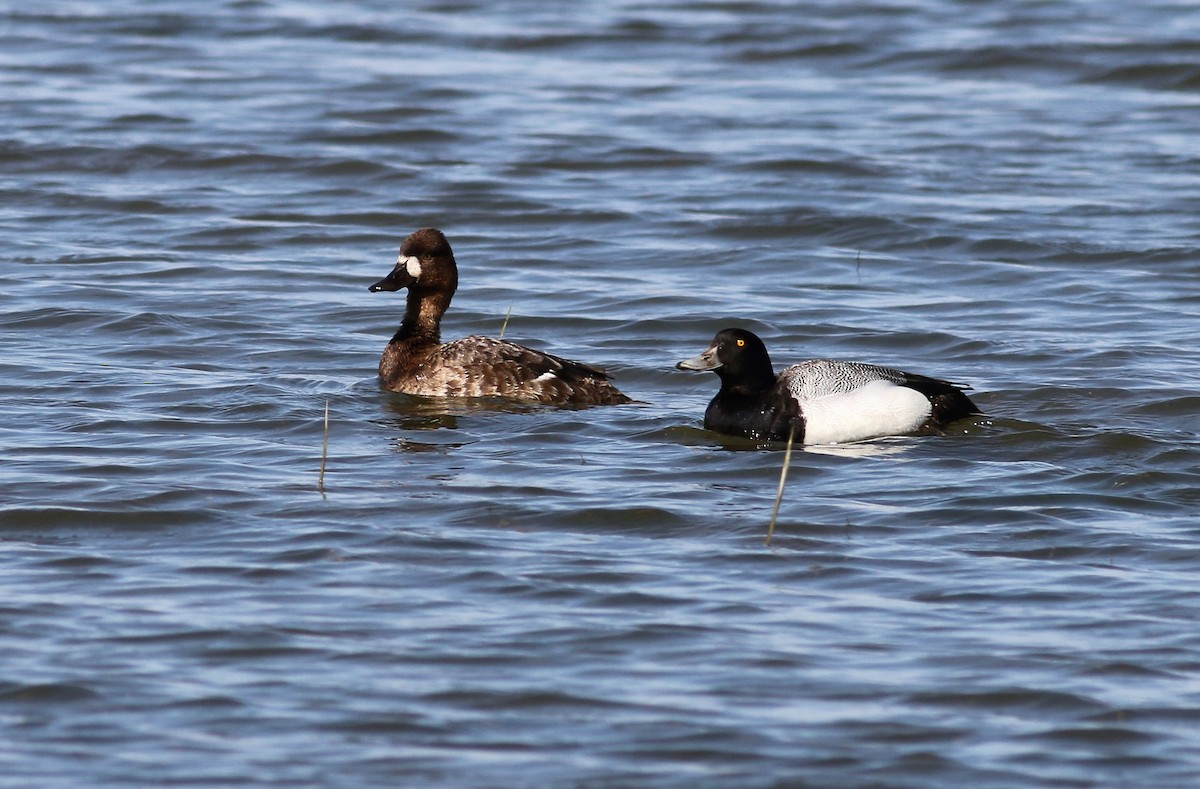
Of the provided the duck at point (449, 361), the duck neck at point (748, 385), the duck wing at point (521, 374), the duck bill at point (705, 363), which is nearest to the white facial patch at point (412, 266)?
the duck at point (449, 361)

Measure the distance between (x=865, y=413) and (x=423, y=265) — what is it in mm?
3361

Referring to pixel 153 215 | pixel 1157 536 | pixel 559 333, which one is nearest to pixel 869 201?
pixel 559 333

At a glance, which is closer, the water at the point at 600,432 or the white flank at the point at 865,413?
the water at the point at 600,432

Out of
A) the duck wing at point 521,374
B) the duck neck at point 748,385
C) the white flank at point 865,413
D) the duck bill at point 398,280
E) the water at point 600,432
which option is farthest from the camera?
the duck bill at point 398,280

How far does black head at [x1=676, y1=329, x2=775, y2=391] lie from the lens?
11023 millimetres

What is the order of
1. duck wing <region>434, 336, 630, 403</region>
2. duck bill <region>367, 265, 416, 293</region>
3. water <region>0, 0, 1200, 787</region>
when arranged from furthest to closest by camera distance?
duck bill <region>367, 265, 416, 293</region>
duck wing <region>434, 336, 630, 403</region>
water <region>0, 0, 1200, 787</region>

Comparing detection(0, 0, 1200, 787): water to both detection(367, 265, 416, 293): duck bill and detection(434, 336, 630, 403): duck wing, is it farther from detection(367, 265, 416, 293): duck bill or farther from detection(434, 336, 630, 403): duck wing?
detection(367, 265, 416, 293): duck bill

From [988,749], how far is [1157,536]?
2714mm

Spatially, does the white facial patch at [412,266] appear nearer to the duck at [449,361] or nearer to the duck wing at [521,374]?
the duck at [449,361]

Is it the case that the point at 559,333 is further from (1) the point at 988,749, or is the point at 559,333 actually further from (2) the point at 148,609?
(1) the point at 988,749

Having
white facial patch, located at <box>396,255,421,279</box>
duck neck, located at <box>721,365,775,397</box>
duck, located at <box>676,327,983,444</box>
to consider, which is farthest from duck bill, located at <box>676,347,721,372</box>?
white facial patch, located at <box>396,255,421,279</box>

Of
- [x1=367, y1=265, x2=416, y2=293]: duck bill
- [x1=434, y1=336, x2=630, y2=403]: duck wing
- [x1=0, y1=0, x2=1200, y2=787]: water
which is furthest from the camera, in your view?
[x1=367, y1=265, x2=416, y2=293]: duck bill

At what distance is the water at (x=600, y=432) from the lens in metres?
6.47

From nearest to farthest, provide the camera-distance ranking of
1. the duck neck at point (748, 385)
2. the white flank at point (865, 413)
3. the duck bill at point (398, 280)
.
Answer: the white flank at point (865, 413) → the duck neck at point (748, 385) → the duck bill at point (398, 280)
